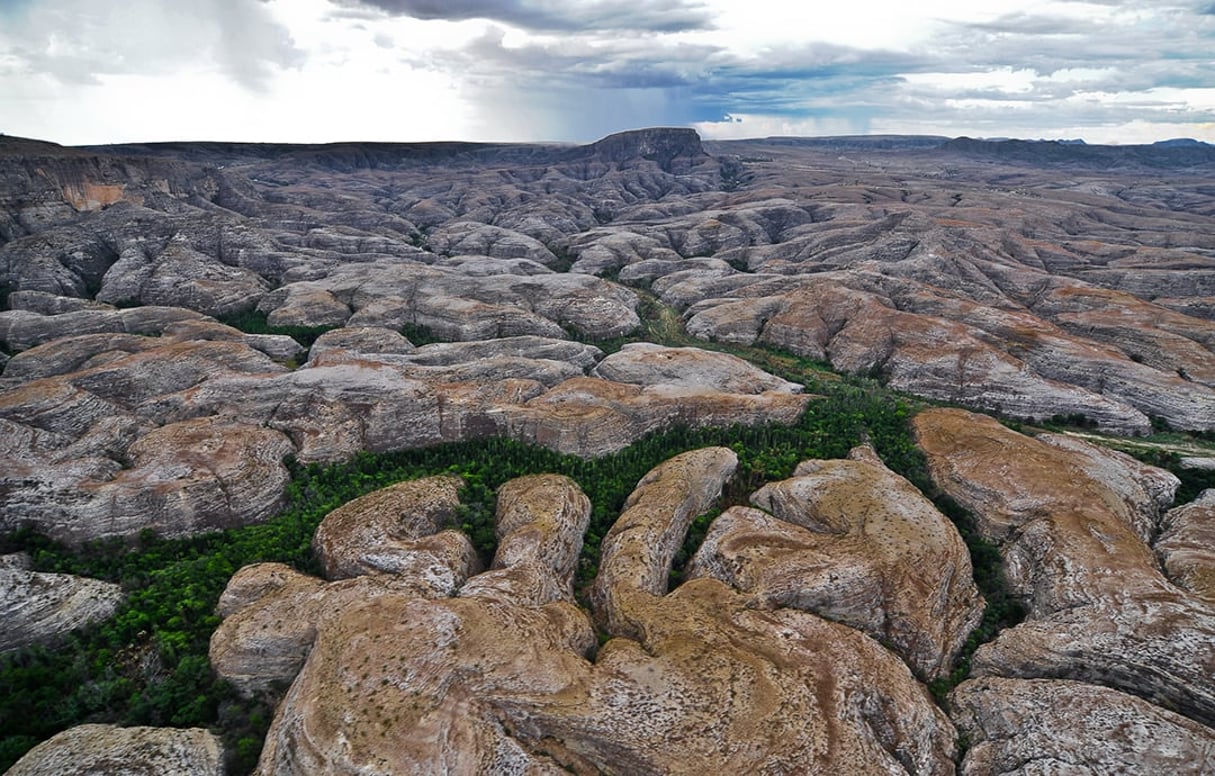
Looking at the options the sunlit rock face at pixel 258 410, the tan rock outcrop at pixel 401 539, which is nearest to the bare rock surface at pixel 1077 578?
the sunlit rock face at pixel 258 410

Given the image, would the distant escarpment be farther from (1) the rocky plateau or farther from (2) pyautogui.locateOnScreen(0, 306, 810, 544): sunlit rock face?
(2) pyautogui.locateOnScreen(0, 306, 810, 544): sunlit rock face

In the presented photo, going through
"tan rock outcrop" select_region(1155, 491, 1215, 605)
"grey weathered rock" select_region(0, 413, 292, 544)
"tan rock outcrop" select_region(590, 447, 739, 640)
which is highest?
"grey weathered rock" select_region(0, 413, 292, 544)

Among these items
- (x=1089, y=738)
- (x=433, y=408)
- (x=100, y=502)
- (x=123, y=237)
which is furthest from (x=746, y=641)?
(x=123, y=237)

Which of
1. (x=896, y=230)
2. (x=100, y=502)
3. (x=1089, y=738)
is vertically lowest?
(x=1089, y=738)

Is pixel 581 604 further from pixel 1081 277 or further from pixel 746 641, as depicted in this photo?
pixel 1081 277

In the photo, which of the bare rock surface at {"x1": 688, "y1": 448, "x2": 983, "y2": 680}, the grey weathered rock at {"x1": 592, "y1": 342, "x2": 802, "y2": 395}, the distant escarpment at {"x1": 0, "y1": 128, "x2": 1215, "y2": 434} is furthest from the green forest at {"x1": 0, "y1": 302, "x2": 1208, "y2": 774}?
the distant escarpment at {"x1": 0, "y1": 128, "x2": 1215, "y2": 434}

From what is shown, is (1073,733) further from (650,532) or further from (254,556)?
(254,556)

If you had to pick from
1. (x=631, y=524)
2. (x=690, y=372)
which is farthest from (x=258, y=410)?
(x=690, y=372)
